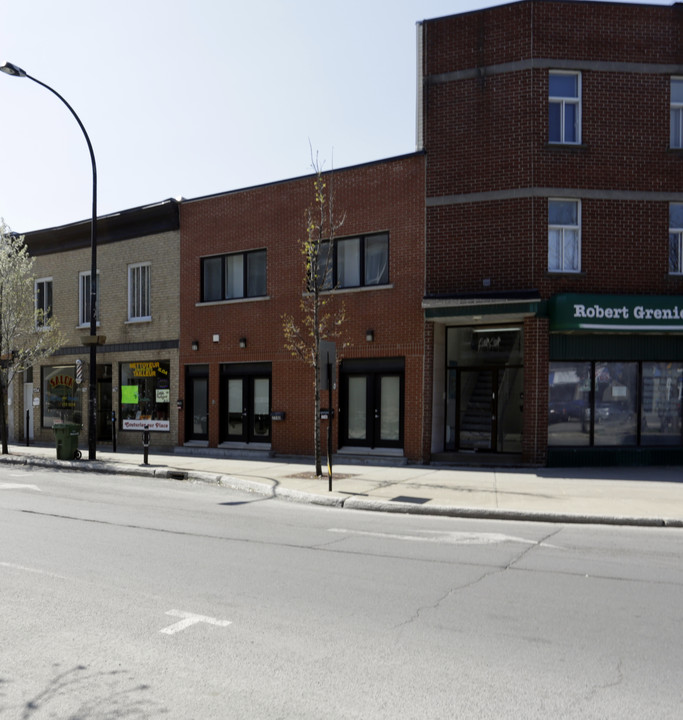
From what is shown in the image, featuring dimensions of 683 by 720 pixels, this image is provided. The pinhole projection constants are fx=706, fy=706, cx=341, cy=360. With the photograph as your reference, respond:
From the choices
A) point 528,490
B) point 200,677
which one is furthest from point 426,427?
point 200,677

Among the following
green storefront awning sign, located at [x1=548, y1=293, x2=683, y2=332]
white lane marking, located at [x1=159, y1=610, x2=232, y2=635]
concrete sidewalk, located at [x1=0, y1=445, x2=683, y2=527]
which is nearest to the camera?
white lane marking, located at [x1=159, y1=610, x2=232, y2=635]

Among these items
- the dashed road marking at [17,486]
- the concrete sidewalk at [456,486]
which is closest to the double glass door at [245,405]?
the concrete sidewalk at [456,486]

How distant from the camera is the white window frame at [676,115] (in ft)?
55.1

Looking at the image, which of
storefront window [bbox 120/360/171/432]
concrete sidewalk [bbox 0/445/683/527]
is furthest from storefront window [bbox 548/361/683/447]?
storefront window [bbox 120/360/171/432]

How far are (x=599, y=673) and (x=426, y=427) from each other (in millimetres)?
12750

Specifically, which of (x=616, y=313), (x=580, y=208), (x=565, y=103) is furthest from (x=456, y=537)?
(x=565, y=103)

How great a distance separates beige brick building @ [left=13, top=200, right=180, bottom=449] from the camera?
22.0m

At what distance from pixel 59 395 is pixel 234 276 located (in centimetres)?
900

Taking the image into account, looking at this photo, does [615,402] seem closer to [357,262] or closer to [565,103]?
[565,103]

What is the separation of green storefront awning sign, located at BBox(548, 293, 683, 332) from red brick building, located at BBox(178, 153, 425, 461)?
11.3 ft

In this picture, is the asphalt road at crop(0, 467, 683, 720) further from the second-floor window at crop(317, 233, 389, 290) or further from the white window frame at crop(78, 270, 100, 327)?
the white window frame at crop(78, 270, 100, 327)

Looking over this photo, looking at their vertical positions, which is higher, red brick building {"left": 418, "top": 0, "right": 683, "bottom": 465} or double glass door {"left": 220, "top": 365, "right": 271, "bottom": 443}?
red brick building {"left": 418, "top": 0, "right": 683, "bottom": 465}

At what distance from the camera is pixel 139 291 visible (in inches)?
906

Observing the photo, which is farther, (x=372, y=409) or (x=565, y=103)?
(x=372, y=409)
